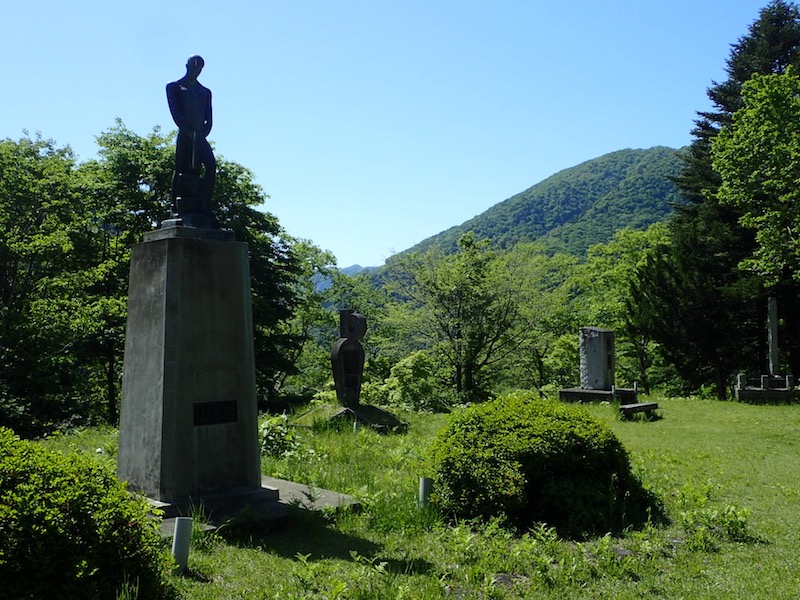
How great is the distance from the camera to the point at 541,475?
6.84 meters

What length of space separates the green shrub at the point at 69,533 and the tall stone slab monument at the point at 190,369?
5.72 ft

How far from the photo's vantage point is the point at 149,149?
80.4 ft

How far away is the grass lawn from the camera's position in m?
4.77

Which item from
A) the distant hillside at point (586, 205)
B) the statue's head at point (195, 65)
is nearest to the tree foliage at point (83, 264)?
the statue's head at point (195, 65)

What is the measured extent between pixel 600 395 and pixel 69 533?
55.6 ft

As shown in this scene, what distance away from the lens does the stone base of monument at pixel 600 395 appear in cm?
1861

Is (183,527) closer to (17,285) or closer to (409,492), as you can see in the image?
(409,492)

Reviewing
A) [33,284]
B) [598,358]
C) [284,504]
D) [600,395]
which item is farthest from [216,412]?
[33,284]

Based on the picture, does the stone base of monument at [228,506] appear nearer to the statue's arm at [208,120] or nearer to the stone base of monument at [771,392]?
the statue's arm at [208,120]

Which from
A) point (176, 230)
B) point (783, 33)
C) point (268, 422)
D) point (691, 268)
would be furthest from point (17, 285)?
point (783, 33)

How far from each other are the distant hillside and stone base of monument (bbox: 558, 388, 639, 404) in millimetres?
44814

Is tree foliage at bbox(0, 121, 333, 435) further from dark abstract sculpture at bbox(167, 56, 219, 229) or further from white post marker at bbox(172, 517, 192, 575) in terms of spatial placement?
white post marker at bbox(172, 517, 192, 575)

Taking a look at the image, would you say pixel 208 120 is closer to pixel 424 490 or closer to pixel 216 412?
pixel 216 412

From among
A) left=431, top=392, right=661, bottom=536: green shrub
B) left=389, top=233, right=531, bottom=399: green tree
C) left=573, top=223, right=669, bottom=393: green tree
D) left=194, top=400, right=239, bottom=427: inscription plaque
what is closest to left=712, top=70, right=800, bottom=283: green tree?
left=389, top=233, right=531, bottom=399: green tree
